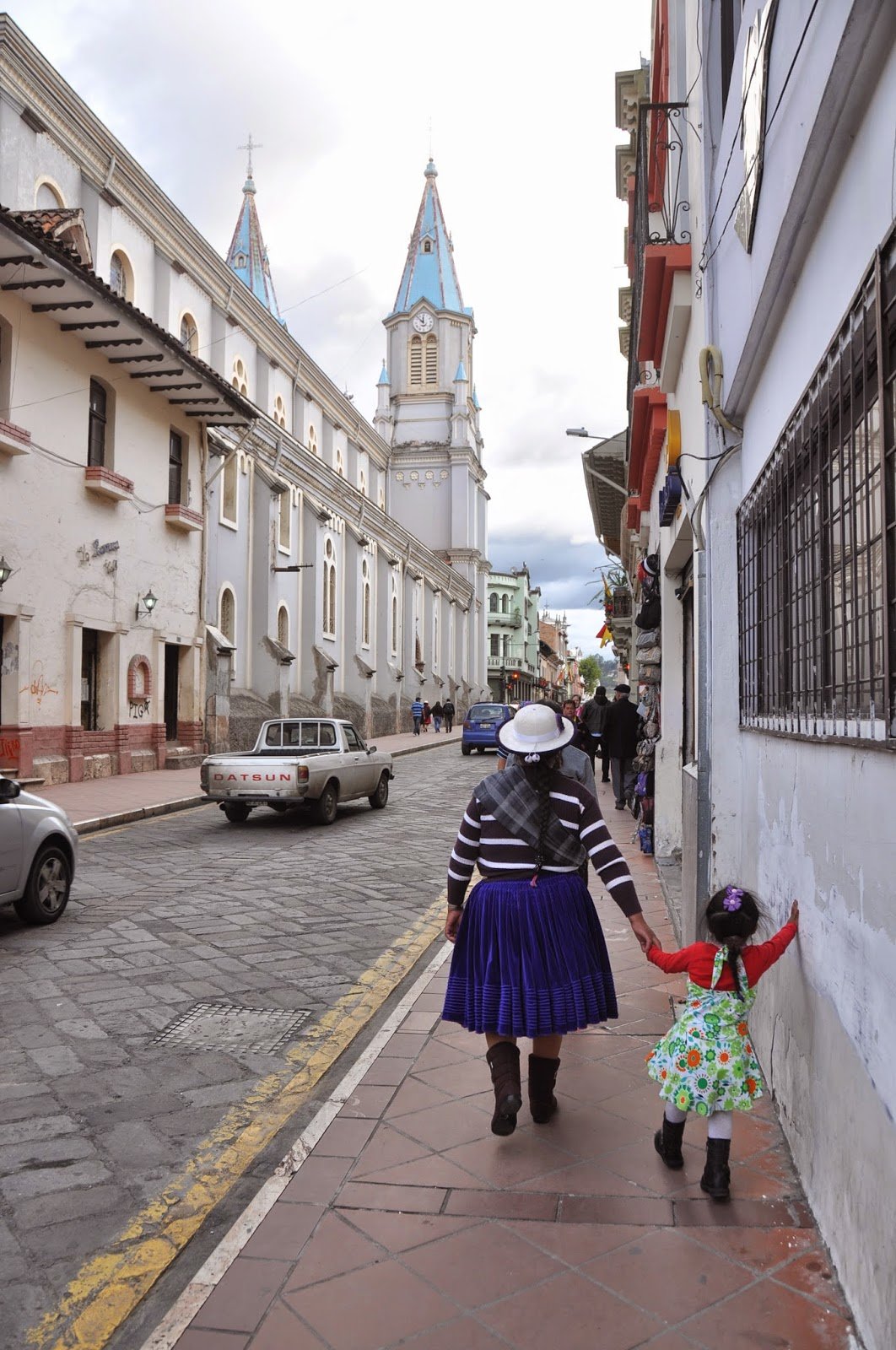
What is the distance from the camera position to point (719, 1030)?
A: 3.44 m

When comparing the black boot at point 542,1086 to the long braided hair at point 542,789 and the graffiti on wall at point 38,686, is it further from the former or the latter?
the graffiti on wall at point 38,686

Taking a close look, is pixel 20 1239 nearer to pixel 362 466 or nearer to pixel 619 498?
pixel 619 498

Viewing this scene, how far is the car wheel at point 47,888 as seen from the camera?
754cm

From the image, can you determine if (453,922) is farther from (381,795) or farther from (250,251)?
(250,251)

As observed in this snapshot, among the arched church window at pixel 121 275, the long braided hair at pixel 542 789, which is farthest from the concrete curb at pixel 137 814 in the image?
the arched church window at pixel 121 275

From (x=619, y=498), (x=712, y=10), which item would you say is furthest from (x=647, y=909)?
(x=619, y=498)

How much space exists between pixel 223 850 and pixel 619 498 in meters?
13.9

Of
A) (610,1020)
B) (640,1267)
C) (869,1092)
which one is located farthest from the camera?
(610,1020)

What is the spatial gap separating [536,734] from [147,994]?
333cm

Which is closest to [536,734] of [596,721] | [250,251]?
[596,721]

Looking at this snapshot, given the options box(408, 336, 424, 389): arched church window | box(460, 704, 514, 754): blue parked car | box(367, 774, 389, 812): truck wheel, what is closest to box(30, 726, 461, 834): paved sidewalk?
box(367, 774, 389, 812): truck wheel

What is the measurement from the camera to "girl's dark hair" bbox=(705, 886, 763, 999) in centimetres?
340

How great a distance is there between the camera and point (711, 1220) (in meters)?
3.26

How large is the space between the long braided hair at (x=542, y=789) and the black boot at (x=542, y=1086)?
78 centimetres
